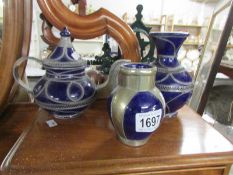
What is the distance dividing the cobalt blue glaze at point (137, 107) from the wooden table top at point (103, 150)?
0.04 meters

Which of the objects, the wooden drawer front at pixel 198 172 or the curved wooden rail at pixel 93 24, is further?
the curved wooden rail at pixel 93 24

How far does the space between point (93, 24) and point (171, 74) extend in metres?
0.24

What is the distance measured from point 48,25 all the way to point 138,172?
458 millimetres

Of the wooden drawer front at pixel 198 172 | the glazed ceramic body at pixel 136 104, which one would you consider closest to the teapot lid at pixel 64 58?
the glazed ceramic body at pixel 136 104

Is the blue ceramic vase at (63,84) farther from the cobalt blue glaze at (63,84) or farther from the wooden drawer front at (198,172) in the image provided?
the wooden drawer front at (198,172)

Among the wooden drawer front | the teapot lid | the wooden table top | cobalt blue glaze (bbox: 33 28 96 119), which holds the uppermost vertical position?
the teapot lid

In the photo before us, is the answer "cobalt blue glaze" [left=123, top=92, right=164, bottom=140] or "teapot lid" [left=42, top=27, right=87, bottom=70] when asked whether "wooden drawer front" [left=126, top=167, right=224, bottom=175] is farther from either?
"teapot lid" [left=42, top=27, right=87, bottom=70]

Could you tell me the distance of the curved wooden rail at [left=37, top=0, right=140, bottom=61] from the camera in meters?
0.51

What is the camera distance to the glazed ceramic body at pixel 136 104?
0.34 meters

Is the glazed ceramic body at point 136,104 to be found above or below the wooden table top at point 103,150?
above

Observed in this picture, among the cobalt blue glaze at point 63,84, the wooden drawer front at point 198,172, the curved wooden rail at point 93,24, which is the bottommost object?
the wooden drawer front at point 198,172

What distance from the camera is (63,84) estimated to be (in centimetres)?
43

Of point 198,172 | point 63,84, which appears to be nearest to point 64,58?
point 63,84

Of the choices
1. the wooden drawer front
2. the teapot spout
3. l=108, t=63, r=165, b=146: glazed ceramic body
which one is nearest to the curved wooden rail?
the teapot spout
